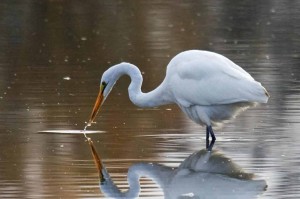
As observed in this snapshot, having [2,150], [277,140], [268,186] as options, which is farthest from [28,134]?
[268,186]

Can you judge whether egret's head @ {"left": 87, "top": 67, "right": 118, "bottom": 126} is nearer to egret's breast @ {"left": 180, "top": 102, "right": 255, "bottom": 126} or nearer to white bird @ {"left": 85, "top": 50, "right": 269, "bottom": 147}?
white bird @ {"left": 85, "top": 50, "right": 269, "bottom": 147}

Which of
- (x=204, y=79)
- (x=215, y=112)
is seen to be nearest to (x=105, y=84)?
(x=204, y=79)

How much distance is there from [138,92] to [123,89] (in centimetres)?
339

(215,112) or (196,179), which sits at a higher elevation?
(196,179)

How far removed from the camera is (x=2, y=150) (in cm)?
1208

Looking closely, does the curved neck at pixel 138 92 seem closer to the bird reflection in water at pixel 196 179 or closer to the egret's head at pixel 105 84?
the egret's head at pixel 105 84

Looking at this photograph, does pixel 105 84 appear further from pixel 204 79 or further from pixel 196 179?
pixel 196 179

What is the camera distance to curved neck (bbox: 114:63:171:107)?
13031 mm

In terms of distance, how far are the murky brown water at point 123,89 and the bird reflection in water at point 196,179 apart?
0.09 metres

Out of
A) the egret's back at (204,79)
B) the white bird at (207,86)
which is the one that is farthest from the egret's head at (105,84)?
the egret's back at (204,79)

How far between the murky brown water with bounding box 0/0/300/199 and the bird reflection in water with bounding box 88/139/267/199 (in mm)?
92

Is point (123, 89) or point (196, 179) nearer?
point (196, 179)

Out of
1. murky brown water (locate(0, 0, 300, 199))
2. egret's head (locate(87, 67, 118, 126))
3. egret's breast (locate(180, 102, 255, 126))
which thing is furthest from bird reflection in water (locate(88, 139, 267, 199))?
egret's head (locate(87, 67, 118, 126))

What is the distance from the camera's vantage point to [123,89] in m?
16.6
